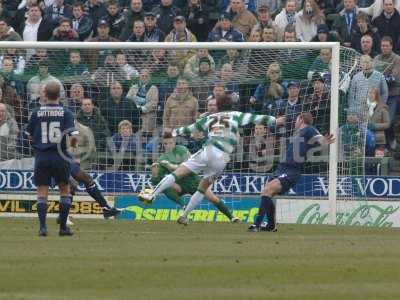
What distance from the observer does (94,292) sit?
1307cm

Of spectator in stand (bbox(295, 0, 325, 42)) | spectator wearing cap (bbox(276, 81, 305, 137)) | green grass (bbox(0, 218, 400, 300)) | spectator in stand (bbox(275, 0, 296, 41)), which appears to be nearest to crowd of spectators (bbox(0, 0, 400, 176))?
spectator wearing cap (bbox(276, 81, 305, 137))

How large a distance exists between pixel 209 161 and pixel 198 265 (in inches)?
268

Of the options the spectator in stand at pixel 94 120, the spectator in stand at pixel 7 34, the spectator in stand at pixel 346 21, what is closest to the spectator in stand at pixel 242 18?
the spectator in stand at pixel 346 21

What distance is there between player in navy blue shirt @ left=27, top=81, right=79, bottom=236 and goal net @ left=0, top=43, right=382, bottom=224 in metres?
5.78

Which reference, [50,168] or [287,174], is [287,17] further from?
[50,168]

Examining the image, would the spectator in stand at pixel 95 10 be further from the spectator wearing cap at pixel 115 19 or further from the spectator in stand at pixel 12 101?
the spectator in stand at pixel 12 101

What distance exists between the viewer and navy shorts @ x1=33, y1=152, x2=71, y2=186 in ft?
62.4

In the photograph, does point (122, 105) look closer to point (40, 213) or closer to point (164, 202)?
point (164, 202)

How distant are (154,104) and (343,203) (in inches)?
158

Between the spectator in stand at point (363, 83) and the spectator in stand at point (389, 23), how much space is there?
2111 mm

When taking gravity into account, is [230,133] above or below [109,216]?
above

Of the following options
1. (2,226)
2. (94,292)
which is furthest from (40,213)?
(94,292)

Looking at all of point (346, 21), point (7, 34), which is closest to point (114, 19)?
point (7, 34)

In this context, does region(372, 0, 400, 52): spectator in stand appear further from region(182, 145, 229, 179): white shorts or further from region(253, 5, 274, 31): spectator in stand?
region(182, 145, 229, 179): white shorts
